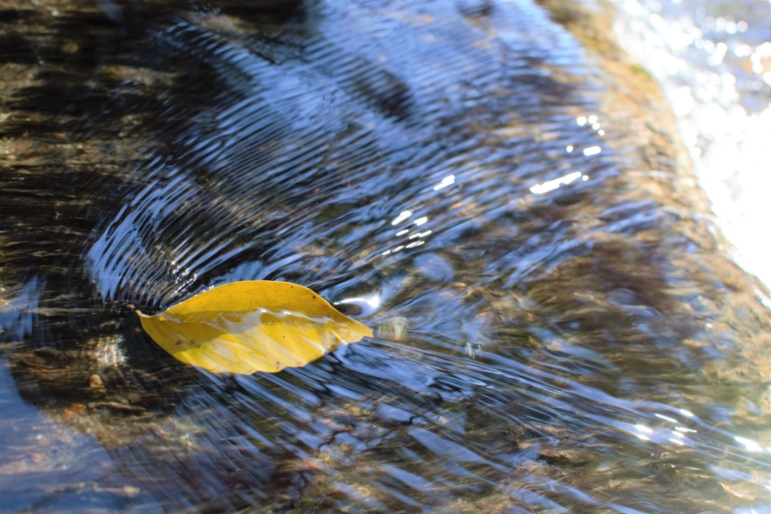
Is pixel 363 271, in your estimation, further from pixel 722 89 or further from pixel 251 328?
pixel 722 89

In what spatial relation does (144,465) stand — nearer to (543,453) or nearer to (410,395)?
(410,395)

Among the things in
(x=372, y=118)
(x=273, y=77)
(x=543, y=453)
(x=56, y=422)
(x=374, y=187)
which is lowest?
(x=543, y=453)

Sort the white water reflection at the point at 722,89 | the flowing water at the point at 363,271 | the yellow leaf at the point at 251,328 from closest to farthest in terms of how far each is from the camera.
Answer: the flowing water at the point at 363,271 < the yellow leaf at the point at 251,328 < the white water reflection at the point at 722,89

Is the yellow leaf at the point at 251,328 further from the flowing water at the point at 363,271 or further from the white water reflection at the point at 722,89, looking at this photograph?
the white water reflection at the point at 722,89

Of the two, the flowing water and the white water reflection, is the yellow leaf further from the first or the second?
the white water reflection

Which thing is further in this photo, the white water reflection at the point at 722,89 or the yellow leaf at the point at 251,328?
the white water reflection at the point at 722,89

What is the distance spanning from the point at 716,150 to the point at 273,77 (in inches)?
80.8

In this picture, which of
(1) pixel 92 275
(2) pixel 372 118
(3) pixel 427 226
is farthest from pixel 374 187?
(1) pixel 92 275

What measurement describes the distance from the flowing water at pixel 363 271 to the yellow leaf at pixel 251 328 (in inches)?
1.6

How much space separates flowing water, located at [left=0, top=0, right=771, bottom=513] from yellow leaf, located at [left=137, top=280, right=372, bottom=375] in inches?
1.6

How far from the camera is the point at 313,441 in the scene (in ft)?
4.11

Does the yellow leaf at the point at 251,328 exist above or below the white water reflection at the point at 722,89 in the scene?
below

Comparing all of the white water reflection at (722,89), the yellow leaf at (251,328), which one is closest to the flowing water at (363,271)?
the yellow leaf at (251,328)

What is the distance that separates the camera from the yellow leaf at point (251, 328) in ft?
4.46
